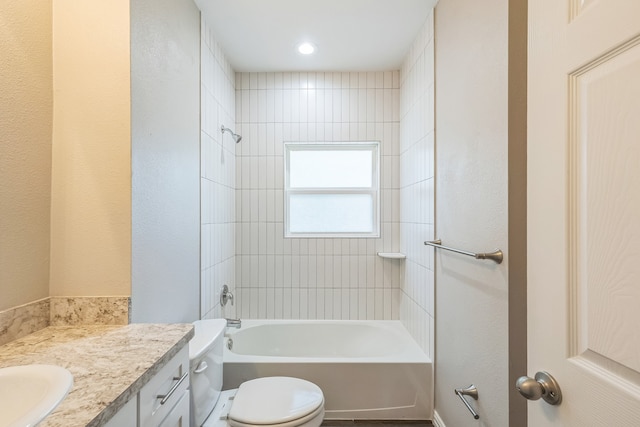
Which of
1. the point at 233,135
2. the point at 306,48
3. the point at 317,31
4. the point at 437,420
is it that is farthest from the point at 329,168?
the point at 437,420

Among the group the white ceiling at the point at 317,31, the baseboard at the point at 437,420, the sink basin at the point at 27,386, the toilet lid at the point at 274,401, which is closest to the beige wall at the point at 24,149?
the sink basin at the point at 27,386

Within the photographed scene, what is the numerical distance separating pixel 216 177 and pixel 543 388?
2.02m

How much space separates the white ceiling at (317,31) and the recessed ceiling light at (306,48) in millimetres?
39

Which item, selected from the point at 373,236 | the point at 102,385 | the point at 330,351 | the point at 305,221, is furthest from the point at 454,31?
the point at 330,351

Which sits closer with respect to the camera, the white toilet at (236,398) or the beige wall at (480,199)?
the beige wall at (480,199)

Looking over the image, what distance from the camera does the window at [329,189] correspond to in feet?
8.91

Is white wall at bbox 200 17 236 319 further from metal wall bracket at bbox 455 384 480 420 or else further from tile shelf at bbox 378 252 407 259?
metal wall bracket at bbox 455 384 480 420

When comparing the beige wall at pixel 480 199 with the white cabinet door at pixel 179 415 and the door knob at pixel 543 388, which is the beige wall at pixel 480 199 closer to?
the door knob at pixel 543 388

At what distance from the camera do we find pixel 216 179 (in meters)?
2.13

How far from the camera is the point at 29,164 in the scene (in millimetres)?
998

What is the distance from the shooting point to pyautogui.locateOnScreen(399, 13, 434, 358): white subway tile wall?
1.89 meters

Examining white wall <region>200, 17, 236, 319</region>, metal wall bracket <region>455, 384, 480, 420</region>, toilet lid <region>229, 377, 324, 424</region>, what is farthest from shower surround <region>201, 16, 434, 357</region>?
metal wall bracket <region>455, 384, 480, 420</region>

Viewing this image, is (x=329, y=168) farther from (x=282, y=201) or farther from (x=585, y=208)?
(x=585, y=208)

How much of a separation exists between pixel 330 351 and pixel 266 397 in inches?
44.2
